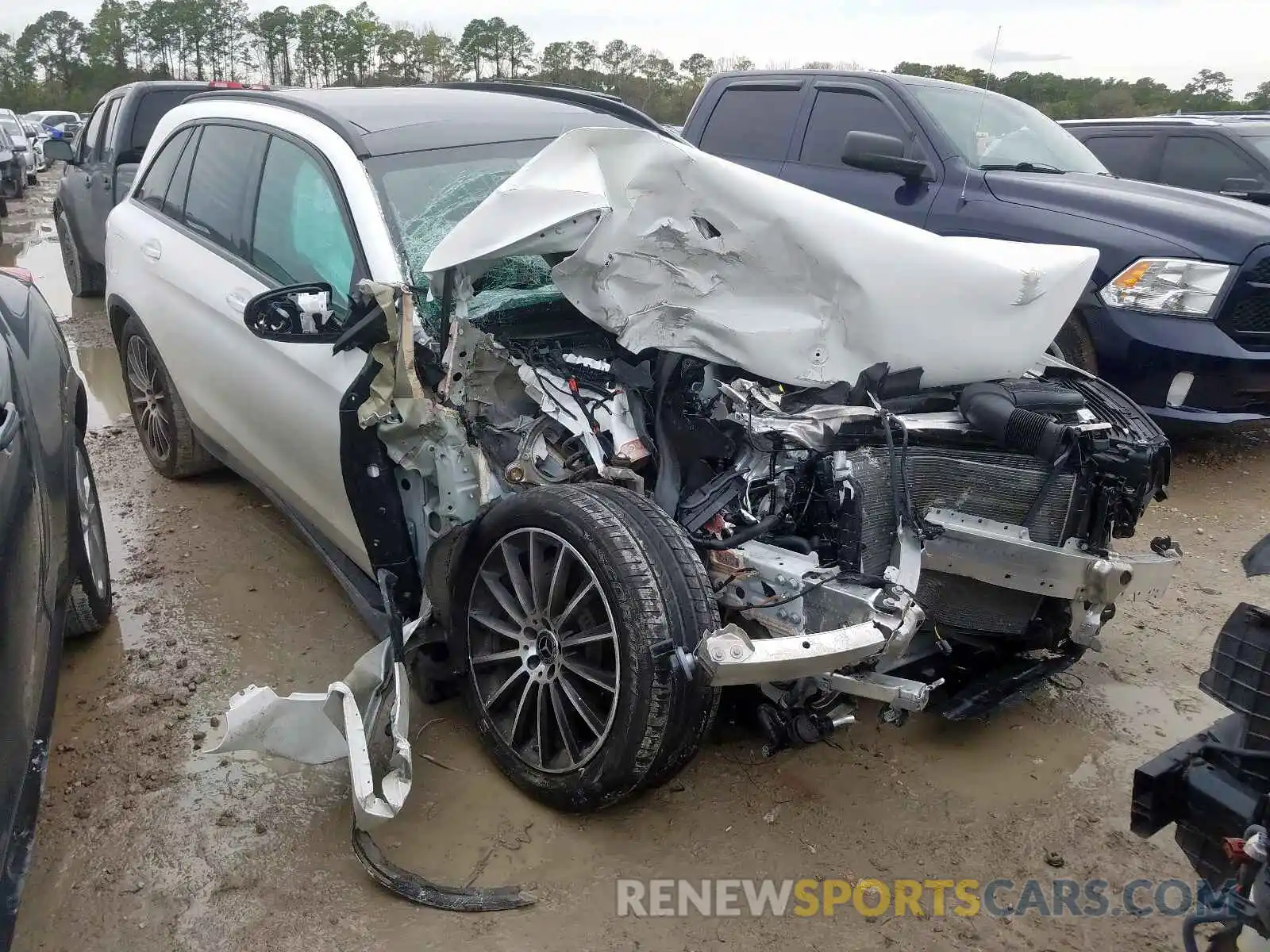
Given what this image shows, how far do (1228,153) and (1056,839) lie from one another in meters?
7.22

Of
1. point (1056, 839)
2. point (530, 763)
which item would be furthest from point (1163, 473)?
point (530, 763)

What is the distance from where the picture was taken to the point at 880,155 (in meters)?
5.63

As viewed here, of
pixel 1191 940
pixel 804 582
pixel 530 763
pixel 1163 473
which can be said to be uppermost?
pixel 1163 473

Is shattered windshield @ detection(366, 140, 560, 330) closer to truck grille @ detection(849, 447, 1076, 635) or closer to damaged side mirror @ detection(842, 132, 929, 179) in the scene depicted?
truck grille @ detection(849, 447, 1076, 635)

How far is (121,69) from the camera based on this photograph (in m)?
53.9

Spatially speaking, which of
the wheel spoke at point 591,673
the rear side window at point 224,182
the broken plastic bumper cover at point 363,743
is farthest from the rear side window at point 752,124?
the broken plastic bumper cover at point 363,743

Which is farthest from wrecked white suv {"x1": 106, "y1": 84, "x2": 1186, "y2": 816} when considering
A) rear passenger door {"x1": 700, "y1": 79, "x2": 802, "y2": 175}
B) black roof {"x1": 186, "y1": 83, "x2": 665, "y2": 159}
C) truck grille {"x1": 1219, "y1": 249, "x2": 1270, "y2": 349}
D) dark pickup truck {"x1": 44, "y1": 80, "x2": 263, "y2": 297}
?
dark pickup truck {"x1": 44, "y1": 80, "x2": 263, "y2": 297}

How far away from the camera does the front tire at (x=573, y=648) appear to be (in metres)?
2.43

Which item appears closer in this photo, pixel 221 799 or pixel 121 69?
pixel 221 799

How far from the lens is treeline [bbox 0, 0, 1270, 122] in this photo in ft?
48.1

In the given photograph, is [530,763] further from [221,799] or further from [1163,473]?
[1163,473]

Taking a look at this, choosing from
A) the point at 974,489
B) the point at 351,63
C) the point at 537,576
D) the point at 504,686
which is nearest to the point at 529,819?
the point at 504,686

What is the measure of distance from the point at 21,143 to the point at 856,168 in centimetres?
2317

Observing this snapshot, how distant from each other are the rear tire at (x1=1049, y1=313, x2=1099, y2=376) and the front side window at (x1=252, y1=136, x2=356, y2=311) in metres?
3.89
